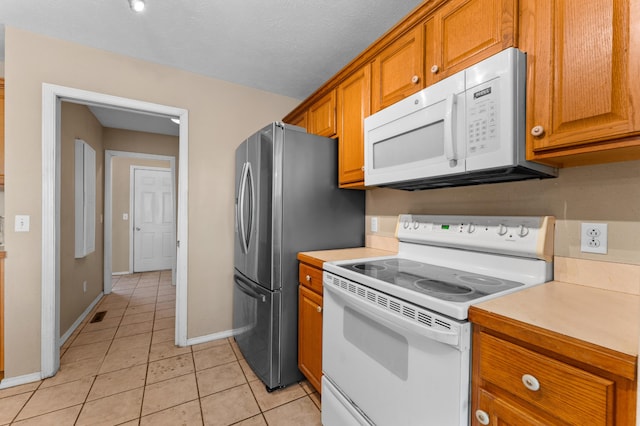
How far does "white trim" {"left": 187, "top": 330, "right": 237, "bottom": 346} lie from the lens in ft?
8.13

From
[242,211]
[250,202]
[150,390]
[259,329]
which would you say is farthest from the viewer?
[242,211]

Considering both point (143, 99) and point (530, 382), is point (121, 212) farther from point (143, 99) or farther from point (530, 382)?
point (530, 382)

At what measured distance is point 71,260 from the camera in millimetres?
2746

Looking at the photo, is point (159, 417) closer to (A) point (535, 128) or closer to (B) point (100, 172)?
(A) point (535, 128)

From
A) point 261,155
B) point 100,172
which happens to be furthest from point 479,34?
point 100,172

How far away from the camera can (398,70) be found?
1530 mm

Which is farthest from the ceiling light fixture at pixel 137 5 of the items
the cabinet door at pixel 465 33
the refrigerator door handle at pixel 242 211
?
the cabinet door at pixel 465 33

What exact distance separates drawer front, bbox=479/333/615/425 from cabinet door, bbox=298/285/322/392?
97 centimetres

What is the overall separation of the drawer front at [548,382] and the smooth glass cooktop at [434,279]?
0.18m

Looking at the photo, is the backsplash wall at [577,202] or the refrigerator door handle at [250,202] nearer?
the backsplash wall at [577,202]

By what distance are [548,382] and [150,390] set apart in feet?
7.17

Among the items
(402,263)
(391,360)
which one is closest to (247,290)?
(402,263)

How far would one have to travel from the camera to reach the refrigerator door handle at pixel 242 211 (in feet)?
7.08

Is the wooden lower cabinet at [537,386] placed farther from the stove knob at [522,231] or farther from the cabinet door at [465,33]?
the cabinet door at [465,33]
